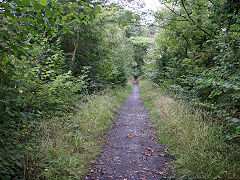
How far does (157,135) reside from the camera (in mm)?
5418

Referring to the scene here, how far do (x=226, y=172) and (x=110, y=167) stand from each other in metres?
2.35

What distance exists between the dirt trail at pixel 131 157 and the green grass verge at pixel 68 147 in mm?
306

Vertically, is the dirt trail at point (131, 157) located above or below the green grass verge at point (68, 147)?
below

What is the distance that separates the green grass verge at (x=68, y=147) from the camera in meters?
2.84

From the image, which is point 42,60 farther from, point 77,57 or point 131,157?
point 131,157

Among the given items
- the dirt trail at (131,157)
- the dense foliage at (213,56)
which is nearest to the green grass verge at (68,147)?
the dirt trail at (131,157)

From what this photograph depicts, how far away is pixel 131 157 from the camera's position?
411 cm

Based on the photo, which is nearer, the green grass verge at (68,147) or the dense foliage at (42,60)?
the dense foliage at (42,60)

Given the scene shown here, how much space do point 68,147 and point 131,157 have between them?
168 centimetres

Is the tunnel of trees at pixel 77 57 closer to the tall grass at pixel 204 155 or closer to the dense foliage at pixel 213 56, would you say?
the dense foliage at pixel 213 56

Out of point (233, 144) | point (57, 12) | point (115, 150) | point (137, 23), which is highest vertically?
point (137, 23)

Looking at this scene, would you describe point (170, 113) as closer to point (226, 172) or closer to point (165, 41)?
point (226, 172)

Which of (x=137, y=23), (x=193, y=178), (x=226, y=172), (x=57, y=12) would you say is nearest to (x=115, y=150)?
(x=193, y=178)

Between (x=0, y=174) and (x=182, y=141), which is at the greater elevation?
(x=0, y=174)
